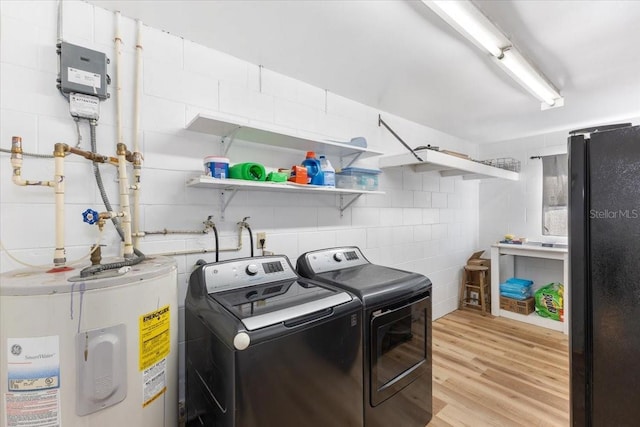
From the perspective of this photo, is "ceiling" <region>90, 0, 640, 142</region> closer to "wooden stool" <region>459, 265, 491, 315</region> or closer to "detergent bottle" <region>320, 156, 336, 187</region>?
"detergent bottle" <region>320, 156, 336, 187</region>

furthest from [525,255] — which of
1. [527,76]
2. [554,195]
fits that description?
[527,76]

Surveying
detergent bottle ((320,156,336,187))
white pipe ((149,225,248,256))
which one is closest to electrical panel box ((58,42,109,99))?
white pipe ((149,225,248,256))

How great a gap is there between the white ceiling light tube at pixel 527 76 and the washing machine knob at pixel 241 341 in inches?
80.0

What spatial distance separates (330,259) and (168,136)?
1286 millimetres

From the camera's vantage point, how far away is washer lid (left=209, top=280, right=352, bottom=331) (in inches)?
47.5

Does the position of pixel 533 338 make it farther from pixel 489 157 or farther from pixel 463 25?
pixel 463 25

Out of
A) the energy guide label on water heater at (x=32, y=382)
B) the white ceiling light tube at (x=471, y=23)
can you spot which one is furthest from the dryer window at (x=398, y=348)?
the white ceiling light tube at (x=471, y=23)

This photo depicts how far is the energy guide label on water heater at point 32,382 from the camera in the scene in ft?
3.03

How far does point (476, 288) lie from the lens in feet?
13.0

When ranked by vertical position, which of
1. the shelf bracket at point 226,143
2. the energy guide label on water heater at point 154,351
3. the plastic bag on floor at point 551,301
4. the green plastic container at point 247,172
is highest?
the shelf bracket at point 226,143

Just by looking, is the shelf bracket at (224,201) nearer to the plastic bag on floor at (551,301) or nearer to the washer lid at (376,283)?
the washer lid at (376,283)

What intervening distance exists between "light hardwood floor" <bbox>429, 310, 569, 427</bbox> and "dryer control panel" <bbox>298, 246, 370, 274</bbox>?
3.78 feet

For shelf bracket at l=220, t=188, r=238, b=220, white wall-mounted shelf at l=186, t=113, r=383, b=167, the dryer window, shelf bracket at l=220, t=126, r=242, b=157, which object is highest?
white wall-mounted shelf at l=186, t=113, r=383, b=167

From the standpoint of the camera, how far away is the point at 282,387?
1.21 metres
